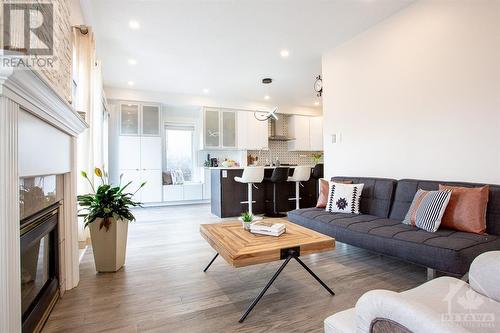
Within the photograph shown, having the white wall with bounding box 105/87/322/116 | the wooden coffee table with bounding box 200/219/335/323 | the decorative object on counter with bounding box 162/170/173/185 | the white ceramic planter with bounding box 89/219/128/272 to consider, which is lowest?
the white ceramic planter with bounding box 89/219/128/272

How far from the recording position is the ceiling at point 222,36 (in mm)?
2904

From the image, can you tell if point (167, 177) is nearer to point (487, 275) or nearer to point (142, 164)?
point (142, 164)

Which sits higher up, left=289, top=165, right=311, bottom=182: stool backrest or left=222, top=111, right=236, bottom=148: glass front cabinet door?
left=222, top=111, right=236, bottom=148: glass front cabinet door

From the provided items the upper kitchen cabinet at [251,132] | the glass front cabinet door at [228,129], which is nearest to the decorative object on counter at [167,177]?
the glass front cabinet door at [228,129]

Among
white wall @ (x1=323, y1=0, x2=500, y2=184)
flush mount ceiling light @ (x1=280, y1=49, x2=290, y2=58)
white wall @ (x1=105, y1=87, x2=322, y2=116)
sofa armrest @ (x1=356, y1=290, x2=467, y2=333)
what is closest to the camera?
sofa armrest @ (x1=356, y1=290, x2=467, y2=333)

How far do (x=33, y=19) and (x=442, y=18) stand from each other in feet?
11.2

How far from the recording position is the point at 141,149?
6.03m

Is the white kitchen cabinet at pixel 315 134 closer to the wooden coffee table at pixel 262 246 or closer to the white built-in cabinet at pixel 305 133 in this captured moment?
the white built-in cabinet at pixel 305 133

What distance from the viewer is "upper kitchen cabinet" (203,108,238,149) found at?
6.49 meters

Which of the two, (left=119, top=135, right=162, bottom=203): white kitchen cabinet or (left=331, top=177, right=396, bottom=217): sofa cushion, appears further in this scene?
(left=119, top=135, right=162, bottom=203): white kitchen cabinet

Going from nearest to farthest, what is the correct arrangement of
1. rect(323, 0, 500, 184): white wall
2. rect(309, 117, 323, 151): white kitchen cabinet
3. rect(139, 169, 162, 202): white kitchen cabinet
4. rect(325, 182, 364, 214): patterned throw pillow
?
rect(323, 0, 500, 184): white wall < rect(325, 182, 364, 214): patterned throw pillow < rect(139, 169, 162, 202): white kitchen cabinet < rect(309, 117, 323, 151): white kitchen cabinet

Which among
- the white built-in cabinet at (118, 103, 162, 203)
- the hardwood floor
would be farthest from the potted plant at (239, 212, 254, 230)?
the white built-in cabinet at (118, 103, 162, 203)

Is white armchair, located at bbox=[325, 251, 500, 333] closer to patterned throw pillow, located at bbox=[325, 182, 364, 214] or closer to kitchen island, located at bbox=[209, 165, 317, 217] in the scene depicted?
patterned throw pillow, located at bbox=[325, 182, 364, 214]

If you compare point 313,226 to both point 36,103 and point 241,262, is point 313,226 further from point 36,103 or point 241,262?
point 36,103
